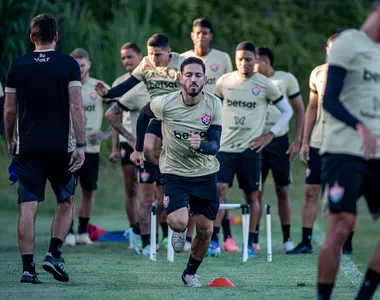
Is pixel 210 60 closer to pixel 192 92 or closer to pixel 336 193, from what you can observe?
pixel 192 92

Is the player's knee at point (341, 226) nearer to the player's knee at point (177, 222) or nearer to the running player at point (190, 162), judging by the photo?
the running player at point (190, 162)

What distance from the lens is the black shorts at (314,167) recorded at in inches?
482

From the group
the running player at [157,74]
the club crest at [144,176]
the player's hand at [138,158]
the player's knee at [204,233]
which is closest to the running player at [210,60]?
the club crest at [144,176]

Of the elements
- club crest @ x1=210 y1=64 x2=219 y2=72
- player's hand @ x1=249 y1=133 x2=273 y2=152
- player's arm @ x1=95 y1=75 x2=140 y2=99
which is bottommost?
player's hand @ x1=249 y1=133 x2=273 y2=152

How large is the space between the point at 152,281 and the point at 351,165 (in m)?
3.08

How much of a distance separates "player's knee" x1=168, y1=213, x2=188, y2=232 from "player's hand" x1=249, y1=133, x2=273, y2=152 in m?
3.21

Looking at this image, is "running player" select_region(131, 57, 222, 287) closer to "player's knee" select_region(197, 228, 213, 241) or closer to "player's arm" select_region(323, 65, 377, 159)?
"player's knee" select_region(197, 228, 213, 241)

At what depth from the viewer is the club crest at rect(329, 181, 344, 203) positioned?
684cm

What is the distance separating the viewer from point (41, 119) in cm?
914

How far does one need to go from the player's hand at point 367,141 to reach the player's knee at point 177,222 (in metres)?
2.96

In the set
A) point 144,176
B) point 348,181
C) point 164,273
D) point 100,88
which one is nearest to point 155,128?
point 100,88

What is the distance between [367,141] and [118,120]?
21.0 feet

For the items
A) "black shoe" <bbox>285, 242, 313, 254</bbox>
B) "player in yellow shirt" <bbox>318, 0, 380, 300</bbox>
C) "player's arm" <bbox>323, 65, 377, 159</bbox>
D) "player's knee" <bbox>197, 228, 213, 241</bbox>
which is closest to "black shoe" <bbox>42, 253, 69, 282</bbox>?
"player's knee" <bbox>197, 228, 213, 241</bbox>

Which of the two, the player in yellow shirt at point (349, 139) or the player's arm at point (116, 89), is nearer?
the player in yellow shirt at point (349, 139)
